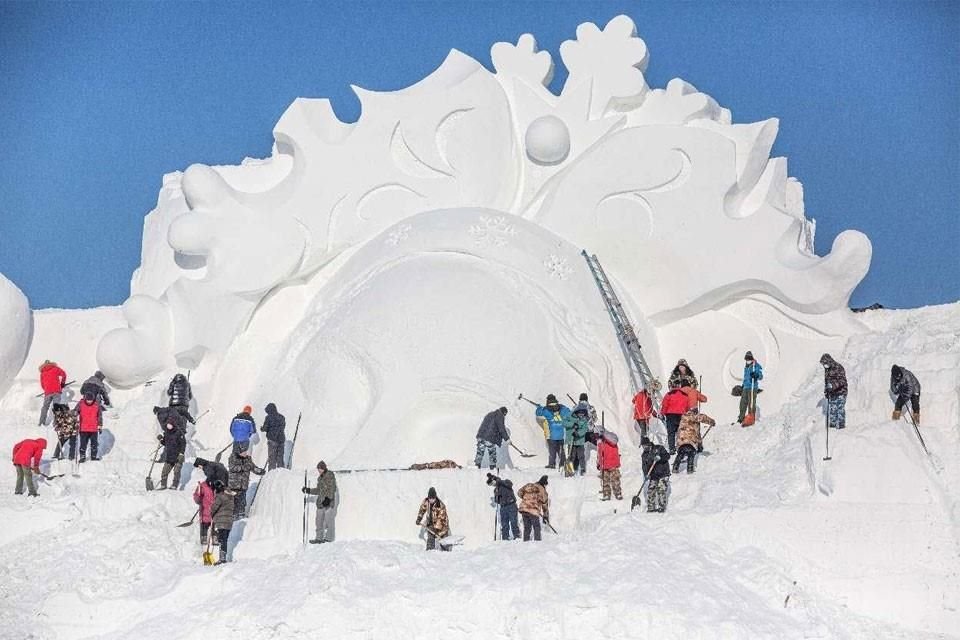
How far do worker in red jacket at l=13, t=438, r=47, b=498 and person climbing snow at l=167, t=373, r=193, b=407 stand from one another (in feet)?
11.0

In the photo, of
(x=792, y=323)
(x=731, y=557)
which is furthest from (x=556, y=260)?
(x=731, y=557)

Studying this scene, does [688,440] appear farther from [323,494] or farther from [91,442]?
[91,442]

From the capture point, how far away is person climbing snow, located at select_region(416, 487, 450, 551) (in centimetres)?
1823

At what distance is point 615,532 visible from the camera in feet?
58.3

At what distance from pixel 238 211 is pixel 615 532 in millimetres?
11837

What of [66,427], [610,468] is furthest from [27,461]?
[610,468]

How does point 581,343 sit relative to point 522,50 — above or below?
Result: below

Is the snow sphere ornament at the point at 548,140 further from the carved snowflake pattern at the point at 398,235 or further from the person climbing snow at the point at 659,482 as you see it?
the person climbing snow at the point at 659,482

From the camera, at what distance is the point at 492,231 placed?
2550 centimetres

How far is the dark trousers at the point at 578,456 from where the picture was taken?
68.4 feet

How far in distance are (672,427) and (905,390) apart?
10.4ft

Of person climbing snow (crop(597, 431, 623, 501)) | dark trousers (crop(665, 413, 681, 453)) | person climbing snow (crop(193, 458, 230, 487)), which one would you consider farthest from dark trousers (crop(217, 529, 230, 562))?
dark trousers (crop(665, 413, 681, 453))

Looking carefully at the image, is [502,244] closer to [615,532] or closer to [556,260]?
[556,260]

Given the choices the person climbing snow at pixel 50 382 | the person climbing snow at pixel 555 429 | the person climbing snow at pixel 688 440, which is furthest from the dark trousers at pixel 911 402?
the person climbing snow at pixel 50 382
